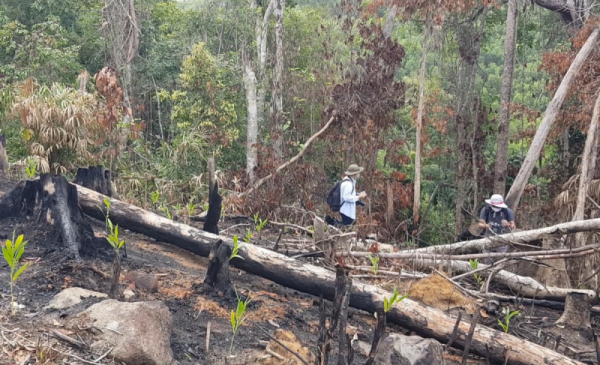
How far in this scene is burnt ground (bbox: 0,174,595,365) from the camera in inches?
152

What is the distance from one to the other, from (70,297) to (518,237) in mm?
5726

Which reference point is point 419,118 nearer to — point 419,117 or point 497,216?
point 419,117

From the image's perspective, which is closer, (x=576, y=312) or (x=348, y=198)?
(x=576, y=312)

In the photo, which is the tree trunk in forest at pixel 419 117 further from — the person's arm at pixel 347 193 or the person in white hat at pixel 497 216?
the person's arm at pixel 347 193

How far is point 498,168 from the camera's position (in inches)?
563

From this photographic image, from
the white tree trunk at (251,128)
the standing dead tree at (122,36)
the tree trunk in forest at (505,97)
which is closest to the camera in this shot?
the tree trunk in forest at (505,97)

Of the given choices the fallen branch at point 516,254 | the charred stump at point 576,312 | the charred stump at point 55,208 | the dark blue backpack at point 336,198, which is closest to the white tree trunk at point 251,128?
the dark blue backpack at point 336,198

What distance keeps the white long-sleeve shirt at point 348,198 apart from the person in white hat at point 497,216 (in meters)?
1.97

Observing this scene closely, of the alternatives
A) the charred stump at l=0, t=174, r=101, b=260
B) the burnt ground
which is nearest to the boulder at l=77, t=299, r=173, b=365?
the burnt ground

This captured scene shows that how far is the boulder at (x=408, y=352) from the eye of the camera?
4586 mm

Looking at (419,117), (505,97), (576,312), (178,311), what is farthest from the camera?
(419,117)

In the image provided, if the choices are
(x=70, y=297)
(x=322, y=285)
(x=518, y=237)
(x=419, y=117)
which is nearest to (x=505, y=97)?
(x=419, y=117)

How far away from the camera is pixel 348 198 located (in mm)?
9156

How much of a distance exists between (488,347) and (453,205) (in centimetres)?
1501
